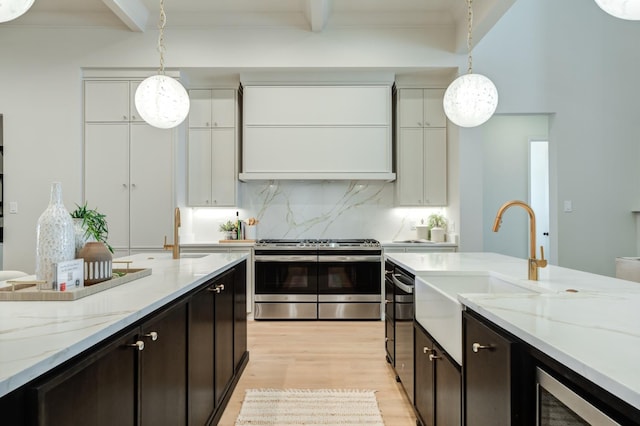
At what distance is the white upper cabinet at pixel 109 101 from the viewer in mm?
4203

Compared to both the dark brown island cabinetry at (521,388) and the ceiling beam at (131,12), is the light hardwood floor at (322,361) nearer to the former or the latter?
the dark brown island cabinetry at (521,388)

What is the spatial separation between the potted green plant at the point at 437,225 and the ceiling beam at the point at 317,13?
2.42 metres

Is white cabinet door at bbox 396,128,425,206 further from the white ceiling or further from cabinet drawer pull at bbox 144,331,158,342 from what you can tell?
cabinet drawer pull at bbox 144,331,158,342

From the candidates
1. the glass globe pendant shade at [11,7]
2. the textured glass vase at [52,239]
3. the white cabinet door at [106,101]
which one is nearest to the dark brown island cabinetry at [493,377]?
the textured glass vase at [52,239]

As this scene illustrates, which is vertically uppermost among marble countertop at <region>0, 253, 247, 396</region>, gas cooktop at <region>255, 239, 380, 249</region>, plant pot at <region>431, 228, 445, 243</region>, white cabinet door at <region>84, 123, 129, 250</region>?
white cabinet door at <region>84, 123, 129, 250</region>

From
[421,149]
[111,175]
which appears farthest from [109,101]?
[421,149]

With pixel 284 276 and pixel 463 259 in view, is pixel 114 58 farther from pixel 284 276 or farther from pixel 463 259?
pixel 463 259

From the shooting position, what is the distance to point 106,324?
1.02 meters

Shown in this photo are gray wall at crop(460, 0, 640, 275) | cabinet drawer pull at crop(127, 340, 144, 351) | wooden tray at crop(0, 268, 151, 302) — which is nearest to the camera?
cabinet drawer pull at crop(127, 340, 144, 351)

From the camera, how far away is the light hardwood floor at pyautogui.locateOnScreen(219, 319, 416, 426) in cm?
249

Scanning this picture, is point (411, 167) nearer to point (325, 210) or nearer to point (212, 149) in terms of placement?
point (325, 210)

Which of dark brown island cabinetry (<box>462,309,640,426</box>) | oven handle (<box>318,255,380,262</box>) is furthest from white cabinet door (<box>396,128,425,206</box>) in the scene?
dark brown island cabinetry (<box>462,309,640,426</box>)

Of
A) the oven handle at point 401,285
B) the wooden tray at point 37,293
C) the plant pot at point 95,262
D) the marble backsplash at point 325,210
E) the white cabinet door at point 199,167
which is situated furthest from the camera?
the marble backsplash at point 325,210

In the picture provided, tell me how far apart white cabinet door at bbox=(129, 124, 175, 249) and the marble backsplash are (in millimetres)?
962
